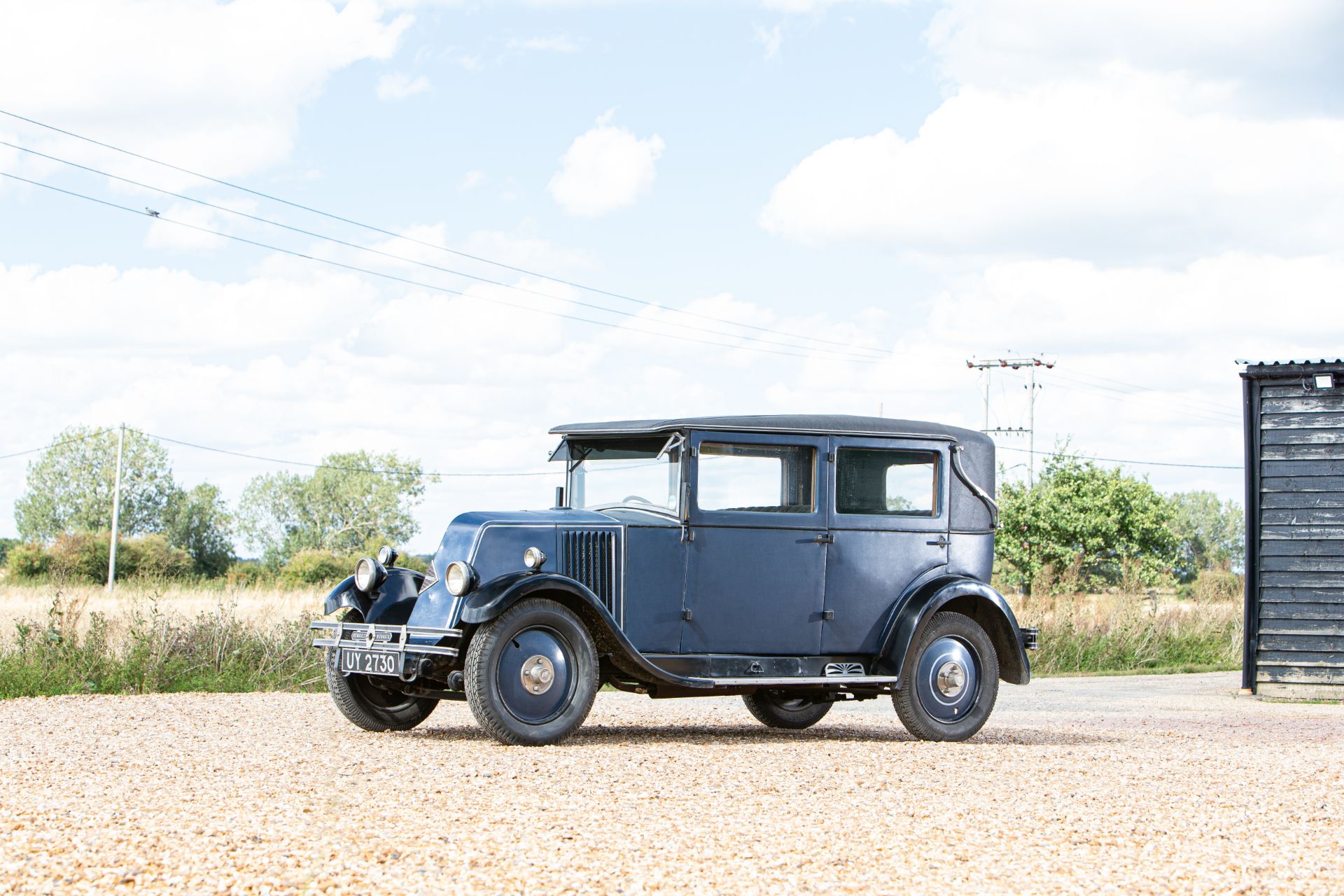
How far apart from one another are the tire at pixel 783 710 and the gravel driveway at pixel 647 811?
0.46m

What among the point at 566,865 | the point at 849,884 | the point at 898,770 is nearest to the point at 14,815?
the point at 566,865

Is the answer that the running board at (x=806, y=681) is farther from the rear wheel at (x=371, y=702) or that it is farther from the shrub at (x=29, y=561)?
the shrub at (x=29, y=561)

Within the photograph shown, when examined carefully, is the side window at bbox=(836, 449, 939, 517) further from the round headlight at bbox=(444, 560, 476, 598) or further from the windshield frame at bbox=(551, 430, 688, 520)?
the round headlight at bbox=(444, 560, 476, 598)

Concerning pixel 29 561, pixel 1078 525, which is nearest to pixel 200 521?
pixel 29 561

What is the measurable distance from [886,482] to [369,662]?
3739 mm

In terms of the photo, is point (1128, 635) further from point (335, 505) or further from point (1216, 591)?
point (335, 505)

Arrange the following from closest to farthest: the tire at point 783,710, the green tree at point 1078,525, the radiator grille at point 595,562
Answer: the radiator grille at point 595,562
the tire at point 783,710
the green tree at point 1078,525

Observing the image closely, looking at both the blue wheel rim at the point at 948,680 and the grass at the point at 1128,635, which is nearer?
the blue wheel rim at the point at 948,680

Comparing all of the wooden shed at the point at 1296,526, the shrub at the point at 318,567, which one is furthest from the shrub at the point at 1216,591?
the shrub at the point at 318,567

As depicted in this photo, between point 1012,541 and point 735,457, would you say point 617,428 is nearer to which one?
point 735,457

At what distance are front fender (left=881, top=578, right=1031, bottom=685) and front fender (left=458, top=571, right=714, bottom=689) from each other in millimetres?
1405

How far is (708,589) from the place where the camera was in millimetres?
9406

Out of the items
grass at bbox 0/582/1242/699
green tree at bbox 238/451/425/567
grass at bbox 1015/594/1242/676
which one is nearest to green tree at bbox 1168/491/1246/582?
green tree at bbox 238/451/425/567

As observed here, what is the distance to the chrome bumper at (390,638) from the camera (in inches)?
342
